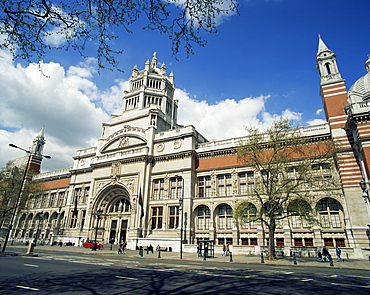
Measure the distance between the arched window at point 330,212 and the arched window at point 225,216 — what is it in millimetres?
11123

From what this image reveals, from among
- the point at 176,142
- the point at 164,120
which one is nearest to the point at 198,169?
the point at 176,142

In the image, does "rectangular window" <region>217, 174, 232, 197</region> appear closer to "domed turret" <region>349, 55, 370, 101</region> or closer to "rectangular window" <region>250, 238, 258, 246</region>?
"rectangular window" <region>250, 238, 258, 246</region>

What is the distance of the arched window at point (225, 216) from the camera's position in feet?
109

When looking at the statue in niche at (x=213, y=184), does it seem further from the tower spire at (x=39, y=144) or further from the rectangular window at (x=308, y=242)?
the tower spire at (x=39, y=144)

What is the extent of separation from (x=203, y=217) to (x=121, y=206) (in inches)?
640

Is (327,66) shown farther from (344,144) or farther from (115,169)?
(115,169)

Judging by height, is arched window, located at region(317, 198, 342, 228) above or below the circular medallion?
below

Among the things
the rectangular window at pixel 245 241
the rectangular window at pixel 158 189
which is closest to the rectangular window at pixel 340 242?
the rectangular window at pixel 245 241

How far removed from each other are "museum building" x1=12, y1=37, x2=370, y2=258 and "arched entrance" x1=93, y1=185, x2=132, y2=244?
18 centimetres

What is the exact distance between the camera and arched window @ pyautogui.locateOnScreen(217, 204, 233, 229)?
33084 millimetres

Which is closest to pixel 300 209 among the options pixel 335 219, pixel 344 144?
pixel 335 219

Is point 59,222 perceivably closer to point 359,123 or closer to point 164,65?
point 164,65

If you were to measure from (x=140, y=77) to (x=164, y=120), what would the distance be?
1345 centimetres

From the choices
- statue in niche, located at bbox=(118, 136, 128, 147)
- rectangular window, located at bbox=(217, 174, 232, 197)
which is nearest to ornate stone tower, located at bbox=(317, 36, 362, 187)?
rectangular window, located at bbox=(217, 174, 232, 197)
